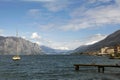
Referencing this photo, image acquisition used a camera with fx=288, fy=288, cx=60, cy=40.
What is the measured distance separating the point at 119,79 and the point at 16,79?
28.6 m

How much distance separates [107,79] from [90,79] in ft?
15.1

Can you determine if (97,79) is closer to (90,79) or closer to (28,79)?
(90,79)

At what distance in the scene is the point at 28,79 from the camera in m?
81.4

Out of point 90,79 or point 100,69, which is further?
point 100,69

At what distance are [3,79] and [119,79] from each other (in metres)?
32.1

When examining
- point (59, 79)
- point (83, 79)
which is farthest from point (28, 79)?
point (83, 79)

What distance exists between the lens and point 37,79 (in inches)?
3209

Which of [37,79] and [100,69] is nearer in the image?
[37,79]

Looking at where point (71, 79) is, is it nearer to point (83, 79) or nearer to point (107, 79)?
point (83, 79)

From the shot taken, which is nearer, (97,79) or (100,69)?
(97,79)

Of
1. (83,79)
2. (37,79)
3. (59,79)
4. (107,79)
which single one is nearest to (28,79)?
(37,79)

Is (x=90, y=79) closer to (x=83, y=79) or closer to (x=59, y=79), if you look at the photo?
(x=83, y=79)

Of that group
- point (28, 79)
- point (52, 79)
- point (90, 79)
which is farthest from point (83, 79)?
point (28, 79)

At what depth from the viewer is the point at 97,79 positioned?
7906cm
